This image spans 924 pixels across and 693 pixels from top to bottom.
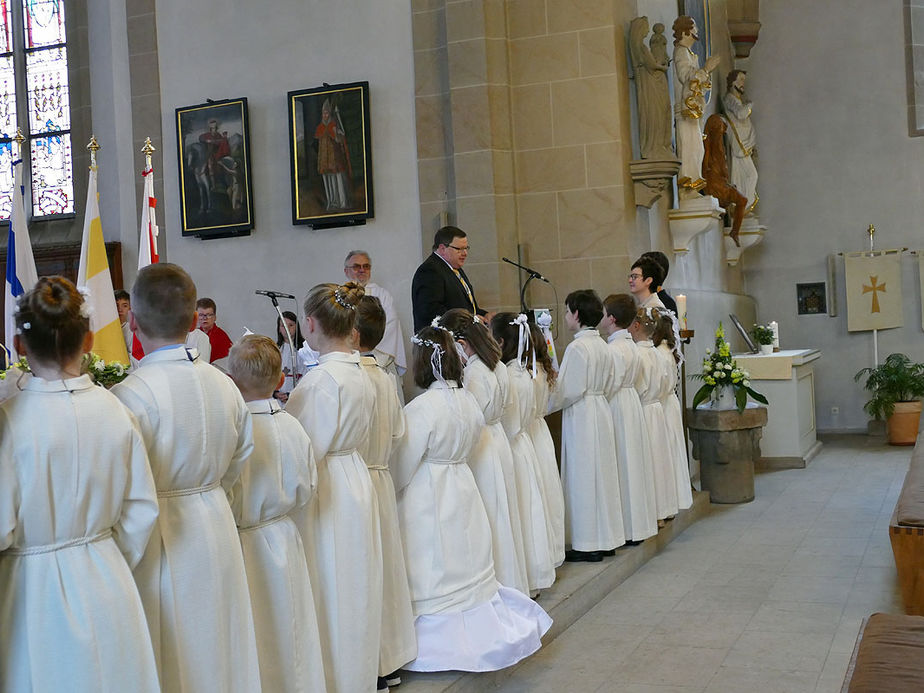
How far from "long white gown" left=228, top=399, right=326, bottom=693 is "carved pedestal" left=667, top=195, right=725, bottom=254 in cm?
716

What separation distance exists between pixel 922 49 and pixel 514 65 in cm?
730

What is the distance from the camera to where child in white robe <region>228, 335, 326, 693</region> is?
3.37 m

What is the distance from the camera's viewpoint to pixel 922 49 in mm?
13875

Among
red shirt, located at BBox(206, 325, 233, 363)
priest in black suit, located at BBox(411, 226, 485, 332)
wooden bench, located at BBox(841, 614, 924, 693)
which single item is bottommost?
wooden bench, located at BBox(841, 614, 924, 693)

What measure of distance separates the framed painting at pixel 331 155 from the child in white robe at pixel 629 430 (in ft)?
11.4

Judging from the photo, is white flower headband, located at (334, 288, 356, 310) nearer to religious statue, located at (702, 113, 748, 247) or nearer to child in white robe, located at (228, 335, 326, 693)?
child in white robe, located at (228, 335, 326, 693)

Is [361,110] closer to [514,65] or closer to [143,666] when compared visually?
[514,65]

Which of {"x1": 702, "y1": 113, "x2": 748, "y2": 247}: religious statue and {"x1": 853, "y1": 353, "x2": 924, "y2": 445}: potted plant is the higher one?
{"x1": 702, "y1": 113, "x2": 748, "y2": 247}: religious statue

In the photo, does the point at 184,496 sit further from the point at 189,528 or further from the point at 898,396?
the point at 898,396

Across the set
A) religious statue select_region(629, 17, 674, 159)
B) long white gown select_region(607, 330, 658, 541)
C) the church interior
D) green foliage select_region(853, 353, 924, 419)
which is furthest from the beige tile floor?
green foliage select_region(853, 353, 924, 419)

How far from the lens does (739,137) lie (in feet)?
44.8

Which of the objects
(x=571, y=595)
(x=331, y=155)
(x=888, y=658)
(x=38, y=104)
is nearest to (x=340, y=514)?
(x=888, y=658)

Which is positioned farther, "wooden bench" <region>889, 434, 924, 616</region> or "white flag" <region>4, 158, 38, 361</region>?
"white flag" <region>4, 158, 38, 361</region>

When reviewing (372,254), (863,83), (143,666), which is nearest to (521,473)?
(143,666)
